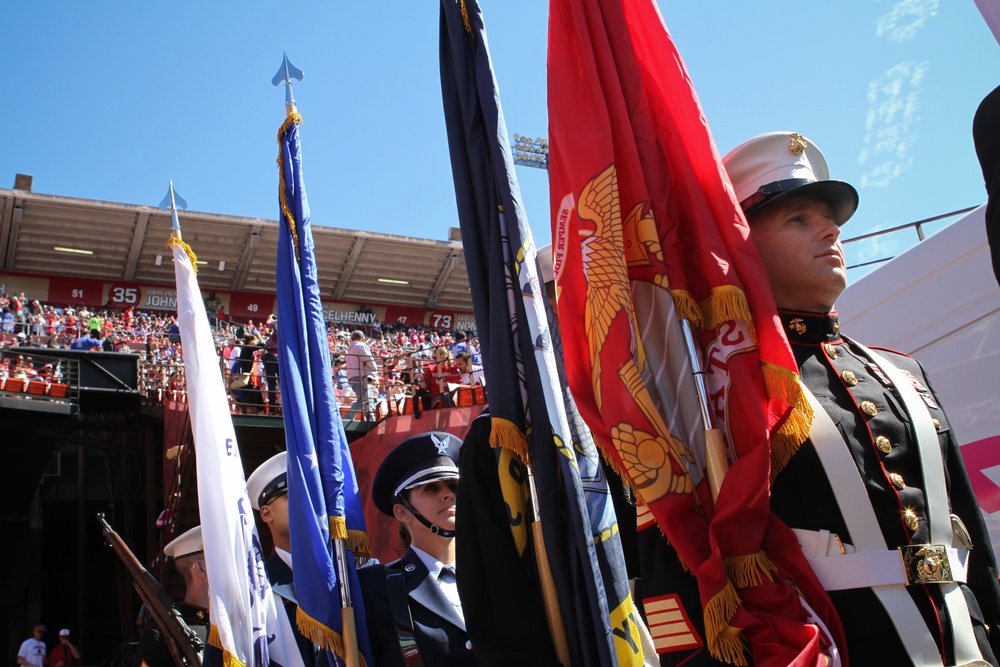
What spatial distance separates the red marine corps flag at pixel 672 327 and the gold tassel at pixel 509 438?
0.68ft

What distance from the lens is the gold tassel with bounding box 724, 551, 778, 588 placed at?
5.26 ft

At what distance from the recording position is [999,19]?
154 centimetres

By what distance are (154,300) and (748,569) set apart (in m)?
27.0

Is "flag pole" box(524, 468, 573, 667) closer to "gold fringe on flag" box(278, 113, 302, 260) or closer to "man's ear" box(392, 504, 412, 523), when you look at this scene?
"man's ear" box(392, 504, 412, 523)

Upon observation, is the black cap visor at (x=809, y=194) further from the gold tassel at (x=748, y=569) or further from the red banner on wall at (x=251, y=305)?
the red banner on wall at (x=251, y=305)

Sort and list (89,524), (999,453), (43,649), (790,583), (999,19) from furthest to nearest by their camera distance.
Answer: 1. (89,524)
2. (43,649)
3. (999,453)
4. (790,583)
5. (999,19)

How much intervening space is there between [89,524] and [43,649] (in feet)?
19.4

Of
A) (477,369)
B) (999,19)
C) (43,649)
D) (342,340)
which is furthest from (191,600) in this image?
(342,340)

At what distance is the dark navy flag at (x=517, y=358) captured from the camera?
76.0 inches

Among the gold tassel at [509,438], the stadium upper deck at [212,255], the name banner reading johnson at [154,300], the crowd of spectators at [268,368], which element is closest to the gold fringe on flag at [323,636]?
the gold tassel at [509,438]

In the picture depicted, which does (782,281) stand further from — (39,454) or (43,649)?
(39,454)

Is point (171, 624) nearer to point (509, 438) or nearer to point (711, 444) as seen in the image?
point (509, 438)

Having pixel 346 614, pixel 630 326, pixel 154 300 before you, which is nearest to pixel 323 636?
pixel 346 614

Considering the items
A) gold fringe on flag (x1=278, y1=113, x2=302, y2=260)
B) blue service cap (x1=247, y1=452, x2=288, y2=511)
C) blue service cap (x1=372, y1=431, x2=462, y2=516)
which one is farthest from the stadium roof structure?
blue service cap (x1=372, y1=431, x2=462, y2=516)
